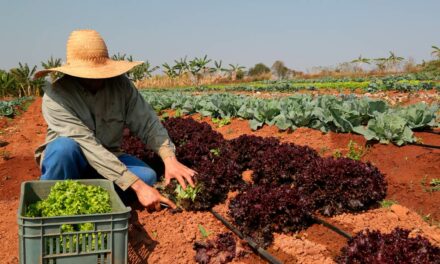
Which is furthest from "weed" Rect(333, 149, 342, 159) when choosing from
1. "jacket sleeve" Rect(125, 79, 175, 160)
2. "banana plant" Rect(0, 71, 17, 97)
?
"banana plant" Rect(0, 71, 17, 97)

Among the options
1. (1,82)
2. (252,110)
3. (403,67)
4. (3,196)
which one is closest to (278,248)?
(3,196)

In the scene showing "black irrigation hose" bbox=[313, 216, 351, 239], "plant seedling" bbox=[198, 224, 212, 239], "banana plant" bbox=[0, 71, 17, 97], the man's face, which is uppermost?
the man's face

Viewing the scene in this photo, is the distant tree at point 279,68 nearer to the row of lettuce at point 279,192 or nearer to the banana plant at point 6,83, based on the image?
the banana plant at point 6,83

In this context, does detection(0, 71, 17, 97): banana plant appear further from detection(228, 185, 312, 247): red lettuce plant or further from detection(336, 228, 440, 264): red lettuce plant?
detection(336, 228, 440, 264): red lettuce plant

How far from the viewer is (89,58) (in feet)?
14.6

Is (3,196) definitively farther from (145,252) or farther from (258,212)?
(258,212)

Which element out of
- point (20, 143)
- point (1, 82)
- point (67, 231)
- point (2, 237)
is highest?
point (67, 231)

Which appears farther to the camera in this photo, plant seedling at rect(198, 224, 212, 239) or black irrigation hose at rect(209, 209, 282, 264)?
plant seedling at rect(198, 224, 212, 239)

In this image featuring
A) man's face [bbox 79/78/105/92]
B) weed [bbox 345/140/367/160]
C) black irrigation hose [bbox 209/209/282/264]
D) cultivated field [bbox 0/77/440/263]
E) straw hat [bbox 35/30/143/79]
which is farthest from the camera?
weed [bbox 345/140/367/160]

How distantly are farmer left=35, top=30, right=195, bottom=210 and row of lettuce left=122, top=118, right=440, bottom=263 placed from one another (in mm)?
555

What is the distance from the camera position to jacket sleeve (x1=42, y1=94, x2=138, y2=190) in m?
4.16

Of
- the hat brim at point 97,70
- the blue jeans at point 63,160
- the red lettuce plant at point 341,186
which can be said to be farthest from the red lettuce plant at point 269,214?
the hat brim at point 97,70

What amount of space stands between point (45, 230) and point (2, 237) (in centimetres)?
187

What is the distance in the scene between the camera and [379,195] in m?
4.62
